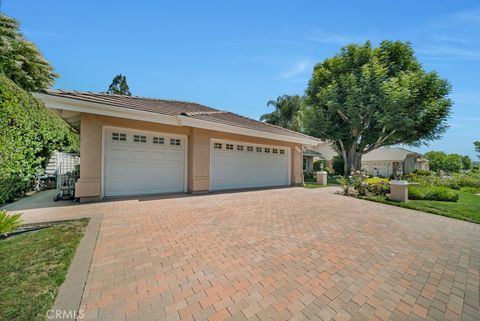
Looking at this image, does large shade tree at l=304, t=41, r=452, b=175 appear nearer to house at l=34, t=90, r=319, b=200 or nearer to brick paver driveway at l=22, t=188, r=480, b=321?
house at l=34, t=90, r=319, b=200

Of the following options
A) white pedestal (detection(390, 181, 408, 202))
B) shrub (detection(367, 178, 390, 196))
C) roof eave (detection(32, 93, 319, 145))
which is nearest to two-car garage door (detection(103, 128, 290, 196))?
roof eave (detection(32, 93, 319, 145))

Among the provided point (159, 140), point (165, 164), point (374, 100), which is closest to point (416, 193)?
point (374, 100)

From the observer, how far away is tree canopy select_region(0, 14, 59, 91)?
15953 mm

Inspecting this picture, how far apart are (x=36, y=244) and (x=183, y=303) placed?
11.0 ft

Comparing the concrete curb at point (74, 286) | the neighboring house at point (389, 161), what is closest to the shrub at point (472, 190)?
the neighboring house at point (389, 161)

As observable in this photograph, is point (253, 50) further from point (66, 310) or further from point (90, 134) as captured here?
point (66, 310)

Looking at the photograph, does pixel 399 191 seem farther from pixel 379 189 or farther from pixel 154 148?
pixel 154 148

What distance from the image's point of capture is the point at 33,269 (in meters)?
2.78

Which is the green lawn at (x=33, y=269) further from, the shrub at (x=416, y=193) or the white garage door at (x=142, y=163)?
the shrub at (x=416, y=193)

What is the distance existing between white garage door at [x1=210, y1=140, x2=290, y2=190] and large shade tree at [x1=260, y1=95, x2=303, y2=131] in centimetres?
1950

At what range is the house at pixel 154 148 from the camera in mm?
7098

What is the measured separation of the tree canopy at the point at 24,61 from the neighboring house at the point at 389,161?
4307 cm

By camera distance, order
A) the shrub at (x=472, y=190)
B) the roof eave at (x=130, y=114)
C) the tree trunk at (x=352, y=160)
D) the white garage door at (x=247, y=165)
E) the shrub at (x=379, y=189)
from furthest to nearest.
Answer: the tree trunk at (x=352, y=160), the shrub at (x=472, y=190), the white garage door at (x=247, y=165), the shrub at (x=379, y=189), the roof eave at (x=130, y=114)

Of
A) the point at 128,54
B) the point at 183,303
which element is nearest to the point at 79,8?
the point at 128,54
